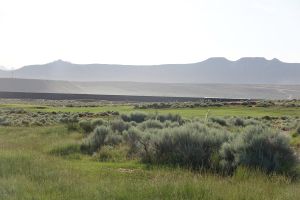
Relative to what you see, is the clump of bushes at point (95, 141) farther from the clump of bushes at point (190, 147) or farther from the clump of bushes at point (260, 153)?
the clump of bushes at point (260, 153)

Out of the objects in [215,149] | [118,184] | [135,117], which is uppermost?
[135,117]

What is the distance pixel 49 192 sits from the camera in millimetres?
10461

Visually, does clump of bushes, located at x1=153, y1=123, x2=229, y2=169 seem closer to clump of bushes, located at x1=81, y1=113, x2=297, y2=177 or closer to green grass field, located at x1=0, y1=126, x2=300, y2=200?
clump of bushes, located at x1=81, y1=113, x2=297, y2=177

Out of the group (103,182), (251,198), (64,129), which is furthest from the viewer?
(64,129)

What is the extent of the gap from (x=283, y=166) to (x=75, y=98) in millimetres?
146844

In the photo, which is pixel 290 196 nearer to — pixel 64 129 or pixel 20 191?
pixel 20 191

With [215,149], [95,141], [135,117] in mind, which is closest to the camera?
[215,149]

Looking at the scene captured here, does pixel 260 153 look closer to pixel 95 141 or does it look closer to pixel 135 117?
pixel 95 141

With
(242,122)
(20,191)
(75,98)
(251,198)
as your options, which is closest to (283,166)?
(251,198)

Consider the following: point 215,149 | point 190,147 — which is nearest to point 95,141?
point 190,147

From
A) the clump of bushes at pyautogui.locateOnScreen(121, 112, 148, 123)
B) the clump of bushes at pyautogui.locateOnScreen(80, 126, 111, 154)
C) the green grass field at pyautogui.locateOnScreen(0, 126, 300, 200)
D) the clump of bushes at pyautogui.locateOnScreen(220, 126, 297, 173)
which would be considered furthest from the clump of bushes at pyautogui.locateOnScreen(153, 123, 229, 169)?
the clump of bushes at pyautogui.locateOnScreen(121, 112, 148, 123)

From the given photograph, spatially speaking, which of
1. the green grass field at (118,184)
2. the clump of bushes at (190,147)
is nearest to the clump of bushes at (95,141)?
the clump of bushes at (190,147)

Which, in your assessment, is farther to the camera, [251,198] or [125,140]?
[125,140]

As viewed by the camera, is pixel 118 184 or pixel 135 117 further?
pixel 135 117
